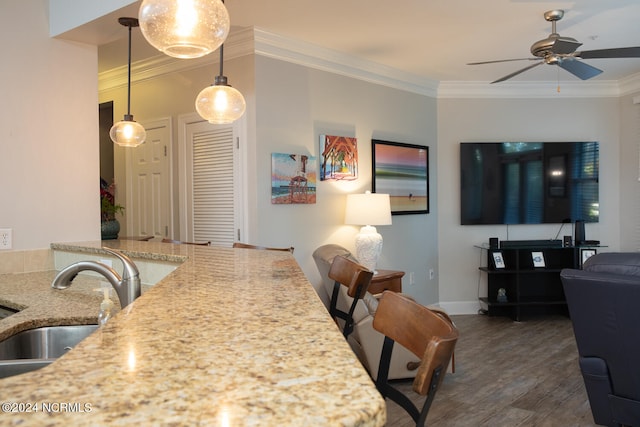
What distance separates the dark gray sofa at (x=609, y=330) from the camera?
7.39ft

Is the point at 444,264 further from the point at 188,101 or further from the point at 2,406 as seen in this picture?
the point at 2,406

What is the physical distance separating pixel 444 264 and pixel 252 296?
190 inches

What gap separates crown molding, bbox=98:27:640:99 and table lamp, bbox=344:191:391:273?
1221 mm

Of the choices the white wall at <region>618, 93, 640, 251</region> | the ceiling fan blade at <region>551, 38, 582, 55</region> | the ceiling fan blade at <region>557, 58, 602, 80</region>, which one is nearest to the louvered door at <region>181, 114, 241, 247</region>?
the ceiling fan blade at <region>551, 38, 582, 55</region>

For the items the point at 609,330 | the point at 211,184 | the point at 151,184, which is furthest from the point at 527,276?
the point at 151,184

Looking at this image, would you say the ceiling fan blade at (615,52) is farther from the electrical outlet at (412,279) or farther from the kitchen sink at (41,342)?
the kitchen sink at (41,342)

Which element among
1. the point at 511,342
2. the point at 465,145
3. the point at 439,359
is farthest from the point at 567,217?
the point at 439,359

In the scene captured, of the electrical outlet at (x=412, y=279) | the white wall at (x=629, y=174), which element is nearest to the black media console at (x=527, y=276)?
the white wall at (x=629, y=174)

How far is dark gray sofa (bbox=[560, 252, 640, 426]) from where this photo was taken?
7.39 feet

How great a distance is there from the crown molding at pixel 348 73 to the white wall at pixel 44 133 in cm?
126

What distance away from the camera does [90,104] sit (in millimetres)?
3016

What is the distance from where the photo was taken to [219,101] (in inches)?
94.1

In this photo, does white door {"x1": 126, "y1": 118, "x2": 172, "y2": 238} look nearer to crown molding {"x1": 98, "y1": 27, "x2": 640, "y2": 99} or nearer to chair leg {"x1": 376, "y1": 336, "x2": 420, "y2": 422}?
crown molding {"x1": 98, "y1": 27, "x2": 640, "y2": 99}

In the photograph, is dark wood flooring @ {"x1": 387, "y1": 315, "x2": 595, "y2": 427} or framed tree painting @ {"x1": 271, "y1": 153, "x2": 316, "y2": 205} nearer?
dark wood flooring @ {"x1": 387, "y1": 315, "x2": 595, "y2": 427}
